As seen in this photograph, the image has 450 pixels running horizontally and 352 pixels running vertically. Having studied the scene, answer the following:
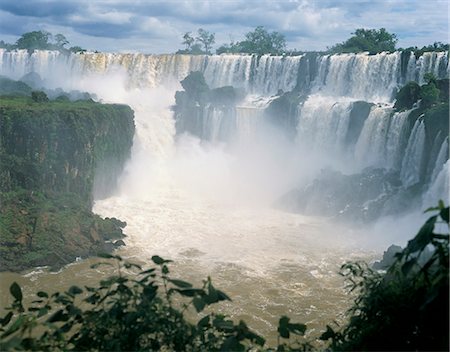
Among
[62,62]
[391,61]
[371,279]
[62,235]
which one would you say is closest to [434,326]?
[371,279]

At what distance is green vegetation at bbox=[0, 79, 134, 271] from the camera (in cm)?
1677

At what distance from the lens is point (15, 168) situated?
61.9ft

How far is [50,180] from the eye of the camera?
65.5ft

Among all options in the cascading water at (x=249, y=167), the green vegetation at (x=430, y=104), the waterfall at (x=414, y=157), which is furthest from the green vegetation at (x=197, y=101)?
the waterfall at (x=414, y=157)

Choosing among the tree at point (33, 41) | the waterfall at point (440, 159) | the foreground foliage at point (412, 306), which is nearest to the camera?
the foreground foliage at point (412, 306)

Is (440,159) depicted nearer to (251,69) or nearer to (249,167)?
(249,167)

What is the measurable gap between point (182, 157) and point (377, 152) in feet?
39.9

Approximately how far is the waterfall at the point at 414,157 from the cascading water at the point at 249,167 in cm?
5

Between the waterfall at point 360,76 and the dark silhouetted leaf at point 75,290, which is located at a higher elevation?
the waterfall at point 360,76

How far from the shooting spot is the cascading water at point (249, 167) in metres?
15.5

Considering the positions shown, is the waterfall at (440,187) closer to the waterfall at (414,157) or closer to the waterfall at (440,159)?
the waterfall at (440,159)

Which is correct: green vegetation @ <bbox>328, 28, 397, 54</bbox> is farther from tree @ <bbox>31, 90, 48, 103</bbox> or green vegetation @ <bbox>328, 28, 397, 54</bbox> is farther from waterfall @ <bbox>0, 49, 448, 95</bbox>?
tree @ <bbox>31, 90, 48, 103</bbox>

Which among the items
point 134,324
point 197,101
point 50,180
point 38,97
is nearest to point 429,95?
point 50,180

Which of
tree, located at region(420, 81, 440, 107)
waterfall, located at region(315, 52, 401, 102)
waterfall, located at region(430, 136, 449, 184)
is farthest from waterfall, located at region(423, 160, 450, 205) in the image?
waterfall, located at region(315, 52, 401, 102)
